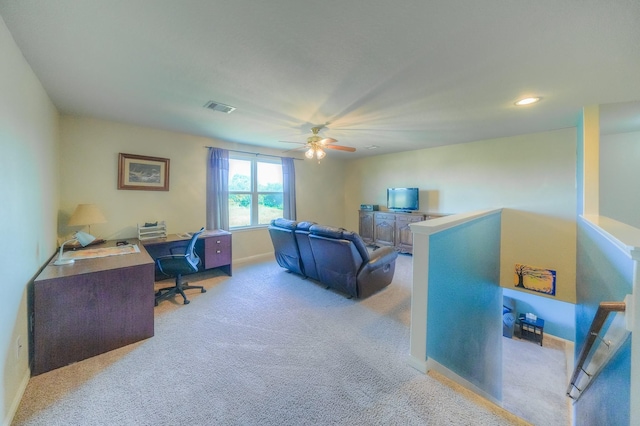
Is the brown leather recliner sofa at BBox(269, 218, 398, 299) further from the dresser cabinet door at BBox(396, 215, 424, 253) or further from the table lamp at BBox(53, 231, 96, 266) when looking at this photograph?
the table lamp at BBox(53, 231, 96, 266)

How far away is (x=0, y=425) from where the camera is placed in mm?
1272

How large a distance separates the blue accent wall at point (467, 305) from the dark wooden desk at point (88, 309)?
8.48ft

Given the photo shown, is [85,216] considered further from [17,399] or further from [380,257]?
[380,257]

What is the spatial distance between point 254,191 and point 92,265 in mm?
3074

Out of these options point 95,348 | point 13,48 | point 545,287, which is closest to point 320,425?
point 95,348

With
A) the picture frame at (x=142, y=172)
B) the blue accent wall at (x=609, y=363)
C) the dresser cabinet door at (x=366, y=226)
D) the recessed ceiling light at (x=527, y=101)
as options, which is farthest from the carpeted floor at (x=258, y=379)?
the dresser cabinet door at (x=366, y=226)

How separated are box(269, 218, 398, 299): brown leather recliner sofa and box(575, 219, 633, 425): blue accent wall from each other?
195 cm

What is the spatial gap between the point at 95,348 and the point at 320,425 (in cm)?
201

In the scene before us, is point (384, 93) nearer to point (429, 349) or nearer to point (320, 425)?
point (429, 349)

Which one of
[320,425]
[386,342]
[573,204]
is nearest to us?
[320,425]

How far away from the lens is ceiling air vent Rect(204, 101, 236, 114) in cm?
262

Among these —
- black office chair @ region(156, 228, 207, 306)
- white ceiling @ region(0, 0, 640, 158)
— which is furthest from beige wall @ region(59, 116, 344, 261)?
black office chair @ region(156, 228, 207, 306)

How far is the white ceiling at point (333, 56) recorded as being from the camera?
130cm

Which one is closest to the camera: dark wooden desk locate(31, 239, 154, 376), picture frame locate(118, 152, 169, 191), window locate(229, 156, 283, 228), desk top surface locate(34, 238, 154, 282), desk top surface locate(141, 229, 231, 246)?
dark wooden desk locate(31, 239, 154, 376)
